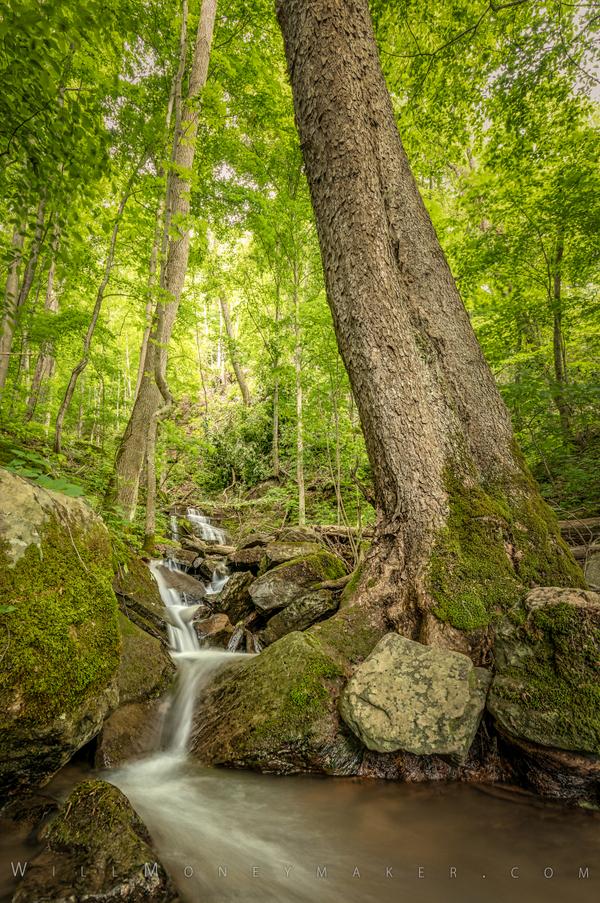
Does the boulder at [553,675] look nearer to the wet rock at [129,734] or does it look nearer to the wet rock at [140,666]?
the wet rock at [129,734]

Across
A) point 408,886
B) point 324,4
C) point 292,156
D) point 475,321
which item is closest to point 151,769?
point 408,886

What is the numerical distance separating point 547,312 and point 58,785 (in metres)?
9.80

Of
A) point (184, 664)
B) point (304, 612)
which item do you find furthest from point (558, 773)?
point (184, 664)

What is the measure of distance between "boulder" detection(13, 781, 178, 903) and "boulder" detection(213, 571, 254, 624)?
3663 mm

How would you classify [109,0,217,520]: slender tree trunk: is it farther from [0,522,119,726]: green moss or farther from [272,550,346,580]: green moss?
[0,522,119,726]: green moss

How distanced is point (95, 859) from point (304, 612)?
282 cm

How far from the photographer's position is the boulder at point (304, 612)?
13.6 ft

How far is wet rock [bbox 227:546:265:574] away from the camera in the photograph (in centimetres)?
632

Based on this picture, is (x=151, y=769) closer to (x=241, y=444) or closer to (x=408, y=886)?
(x=408, y=886)

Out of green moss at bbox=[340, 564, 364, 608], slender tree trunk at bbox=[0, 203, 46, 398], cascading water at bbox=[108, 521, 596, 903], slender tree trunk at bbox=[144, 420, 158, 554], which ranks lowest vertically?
cascading water at bbox=[108, 521, 596, 903]

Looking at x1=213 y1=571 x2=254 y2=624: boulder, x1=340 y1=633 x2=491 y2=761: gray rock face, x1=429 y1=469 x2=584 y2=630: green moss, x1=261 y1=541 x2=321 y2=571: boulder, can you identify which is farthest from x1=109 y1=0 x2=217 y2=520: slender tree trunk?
x1=340 y1=633 x2=491 y2=761: gray rock face

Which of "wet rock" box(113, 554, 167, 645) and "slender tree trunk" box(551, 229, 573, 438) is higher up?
"slender tree trunk" box(551, 229, 573, 438)

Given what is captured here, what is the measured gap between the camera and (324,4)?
3.69m

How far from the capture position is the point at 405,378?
3.31 m
